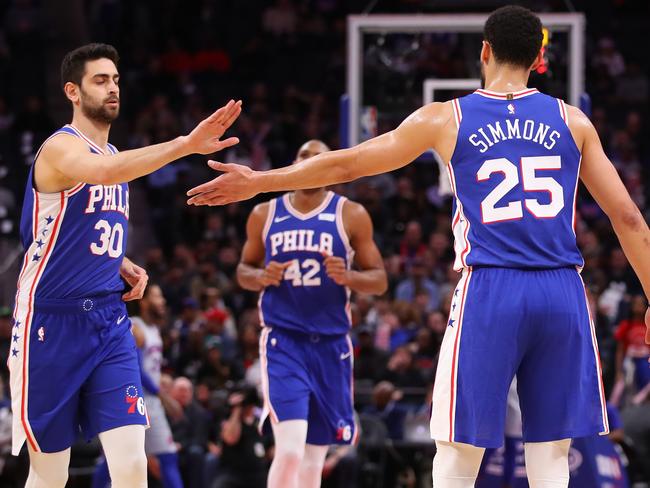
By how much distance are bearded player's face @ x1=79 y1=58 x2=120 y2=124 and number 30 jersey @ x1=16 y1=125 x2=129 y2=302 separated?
0.19 meters

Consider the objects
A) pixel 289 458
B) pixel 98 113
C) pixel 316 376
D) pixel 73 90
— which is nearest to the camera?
pixel 98 113

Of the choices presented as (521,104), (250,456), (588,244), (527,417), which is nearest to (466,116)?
Result: (521,104)

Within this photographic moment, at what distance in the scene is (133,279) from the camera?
6641mm

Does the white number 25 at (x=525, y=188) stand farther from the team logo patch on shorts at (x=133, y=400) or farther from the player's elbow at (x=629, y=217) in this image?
the team logo patch on shorts at (x=133, y=400)

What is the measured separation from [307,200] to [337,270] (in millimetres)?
633

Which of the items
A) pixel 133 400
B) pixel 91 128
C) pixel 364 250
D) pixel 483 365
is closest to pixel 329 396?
pixel 364 250

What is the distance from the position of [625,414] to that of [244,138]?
31.0 ft

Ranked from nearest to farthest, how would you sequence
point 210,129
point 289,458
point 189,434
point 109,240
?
1. point 210,129
2. point 109,240
3. point 289,458
4. point 189,434

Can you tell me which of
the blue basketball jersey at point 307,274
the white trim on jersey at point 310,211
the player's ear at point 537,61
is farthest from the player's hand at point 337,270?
the player's ear at point 537,61

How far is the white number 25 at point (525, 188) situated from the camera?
511 centimetres

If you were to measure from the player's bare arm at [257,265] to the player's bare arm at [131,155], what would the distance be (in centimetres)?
210

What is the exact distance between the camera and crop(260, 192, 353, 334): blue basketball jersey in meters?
7.96

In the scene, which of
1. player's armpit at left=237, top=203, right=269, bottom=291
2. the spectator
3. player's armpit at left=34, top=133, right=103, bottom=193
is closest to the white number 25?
player's armpit at left=34, top=133, right=103, bottom=193

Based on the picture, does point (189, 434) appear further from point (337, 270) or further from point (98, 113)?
point (98, 113)
